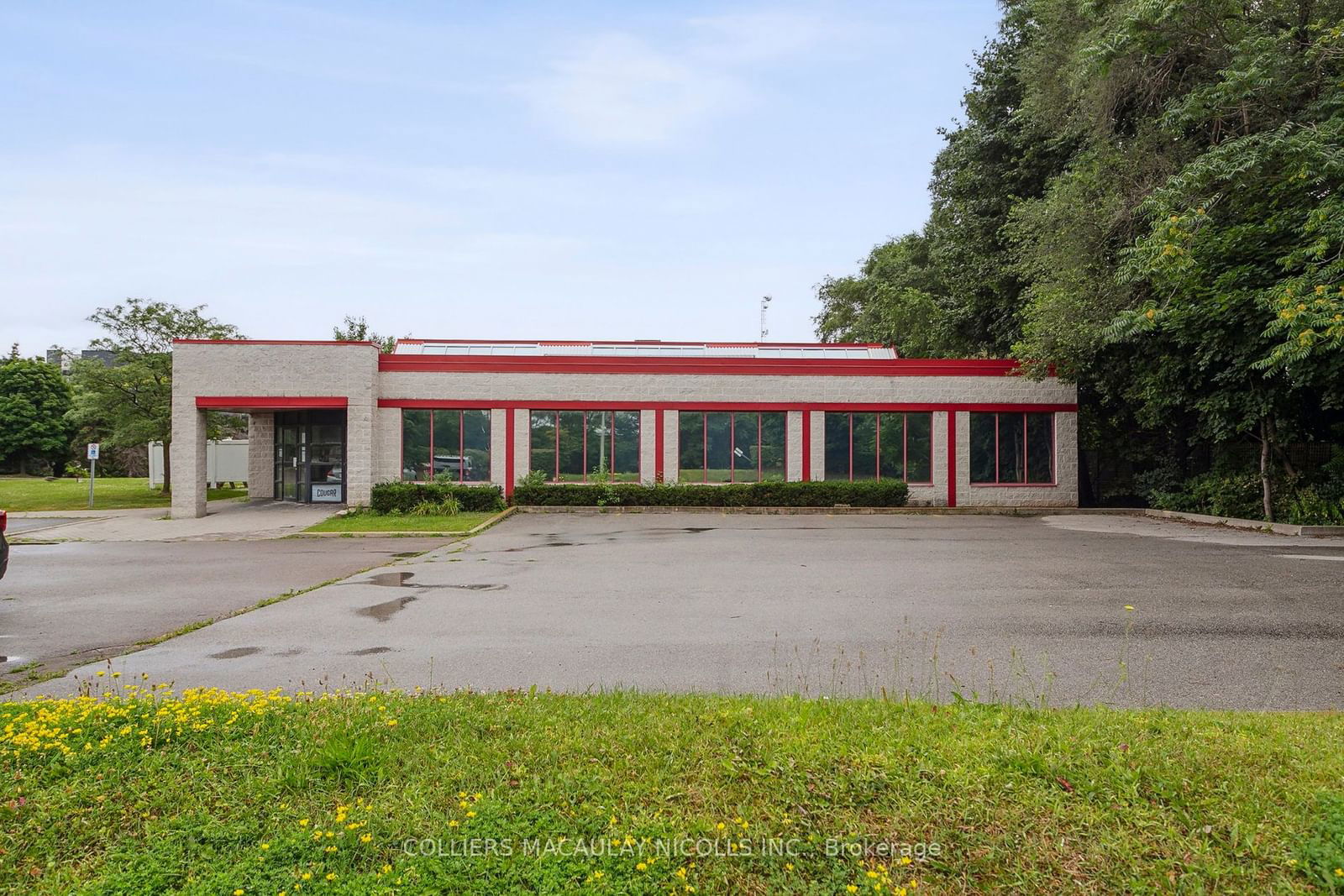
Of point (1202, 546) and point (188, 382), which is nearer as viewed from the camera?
point (1202, 546)

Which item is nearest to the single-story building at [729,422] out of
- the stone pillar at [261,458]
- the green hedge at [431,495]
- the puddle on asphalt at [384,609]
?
the green hedge at [431,495]

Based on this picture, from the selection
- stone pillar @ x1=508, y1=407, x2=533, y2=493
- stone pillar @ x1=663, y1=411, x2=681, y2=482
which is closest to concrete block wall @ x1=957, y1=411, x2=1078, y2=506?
stone pillar @ x1=663, y1=411, x2=681, y2=482

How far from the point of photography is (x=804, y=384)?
79.5 feet

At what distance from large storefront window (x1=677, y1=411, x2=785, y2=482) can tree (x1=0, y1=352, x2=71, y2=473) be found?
43.2m

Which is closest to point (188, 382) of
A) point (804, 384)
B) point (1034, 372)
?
point (804, 384)

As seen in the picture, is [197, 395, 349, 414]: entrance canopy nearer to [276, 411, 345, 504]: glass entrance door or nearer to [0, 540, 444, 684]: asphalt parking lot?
[276, 411, 345, 504]: glass entrance door

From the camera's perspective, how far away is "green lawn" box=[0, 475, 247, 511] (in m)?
26.5

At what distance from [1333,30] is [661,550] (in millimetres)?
15240

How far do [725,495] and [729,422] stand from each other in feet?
7.92

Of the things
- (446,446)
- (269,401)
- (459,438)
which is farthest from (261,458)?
(459,438)

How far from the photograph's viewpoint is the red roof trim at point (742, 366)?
2391 centimetres

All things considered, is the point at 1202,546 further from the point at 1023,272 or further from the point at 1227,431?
the point at 1023,272

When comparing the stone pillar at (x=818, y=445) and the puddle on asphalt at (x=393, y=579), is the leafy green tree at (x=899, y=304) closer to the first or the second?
the stone pillar at (x=818, y=445)

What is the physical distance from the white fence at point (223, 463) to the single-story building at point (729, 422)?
11.8 m
